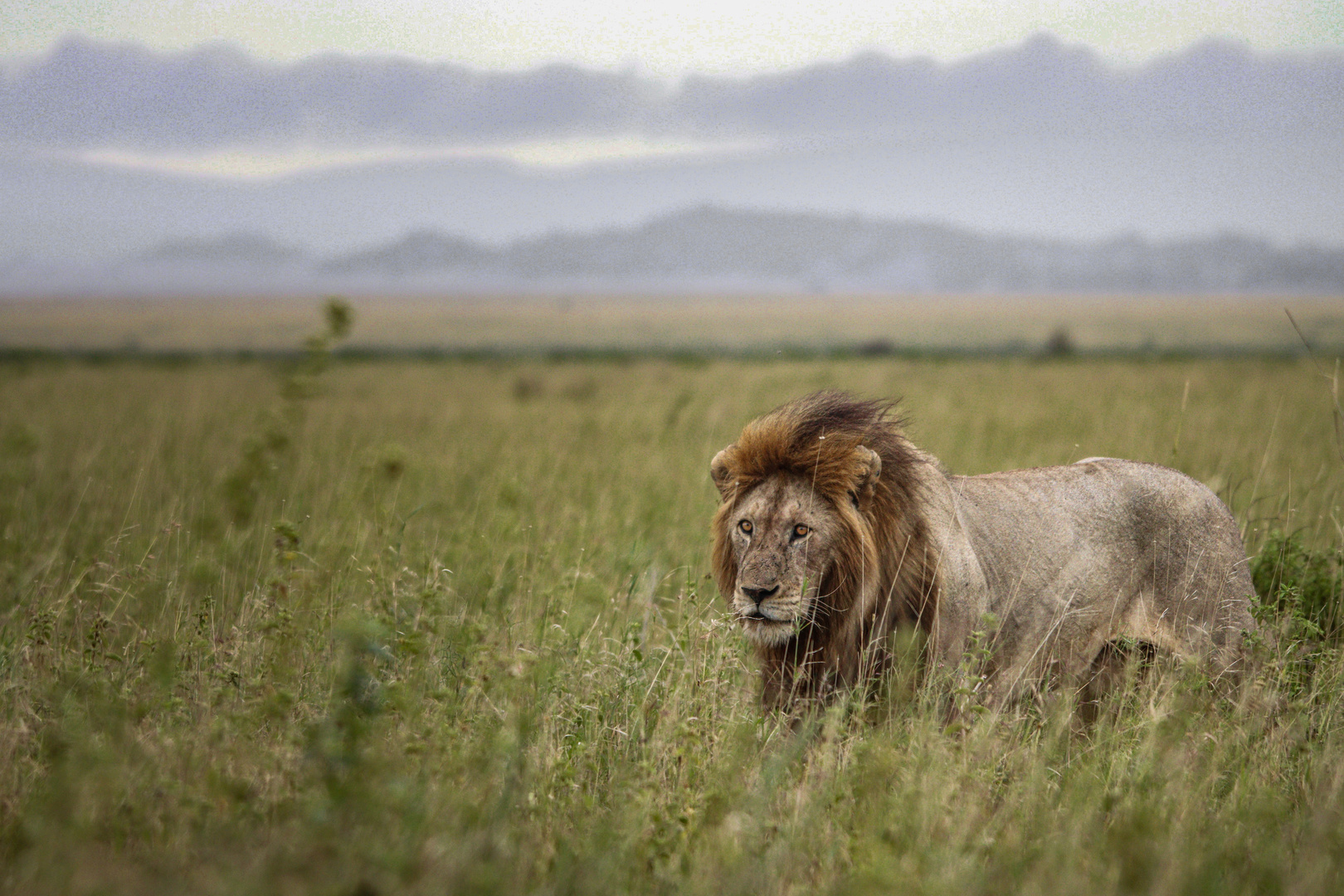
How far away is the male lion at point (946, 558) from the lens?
4.33 m

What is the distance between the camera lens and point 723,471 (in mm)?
4734

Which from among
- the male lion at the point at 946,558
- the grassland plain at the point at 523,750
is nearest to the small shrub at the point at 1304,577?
the grassland plain at the point at 523,750

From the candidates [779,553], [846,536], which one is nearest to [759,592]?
[779,553]

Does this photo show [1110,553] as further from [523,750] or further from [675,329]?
[675,329]

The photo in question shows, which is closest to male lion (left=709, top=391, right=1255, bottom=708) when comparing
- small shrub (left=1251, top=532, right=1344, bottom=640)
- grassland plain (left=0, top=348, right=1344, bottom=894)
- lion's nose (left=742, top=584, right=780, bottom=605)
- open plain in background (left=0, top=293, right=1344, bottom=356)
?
lion's nose (left=742, top=584, right=780, bottom=605)

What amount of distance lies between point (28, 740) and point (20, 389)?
2530 cm

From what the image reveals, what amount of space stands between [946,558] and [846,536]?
54cm

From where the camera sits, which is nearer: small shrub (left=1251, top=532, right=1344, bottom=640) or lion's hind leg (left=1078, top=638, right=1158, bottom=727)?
lion's hind leg (left=1078, top=638, right=1158, bottom=727)

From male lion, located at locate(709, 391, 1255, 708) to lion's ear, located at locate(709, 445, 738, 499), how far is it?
12 millimetres

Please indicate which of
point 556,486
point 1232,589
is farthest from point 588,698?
point 556,486

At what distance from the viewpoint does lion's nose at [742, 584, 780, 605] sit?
13.2 ft

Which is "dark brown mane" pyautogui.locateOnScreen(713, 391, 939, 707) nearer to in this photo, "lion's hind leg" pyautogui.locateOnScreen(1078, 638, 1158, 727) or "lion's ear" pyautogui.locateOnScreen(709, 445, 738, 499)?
"lion's ear" pyautogui.locateOnScreen(709, 445, 738, 499)

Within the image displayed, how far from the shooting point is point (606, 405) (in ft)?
74.2

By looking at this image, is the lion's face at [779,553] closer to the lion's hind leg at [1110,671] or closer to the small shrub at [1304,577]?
the lion's hind leg at [1110,671]
